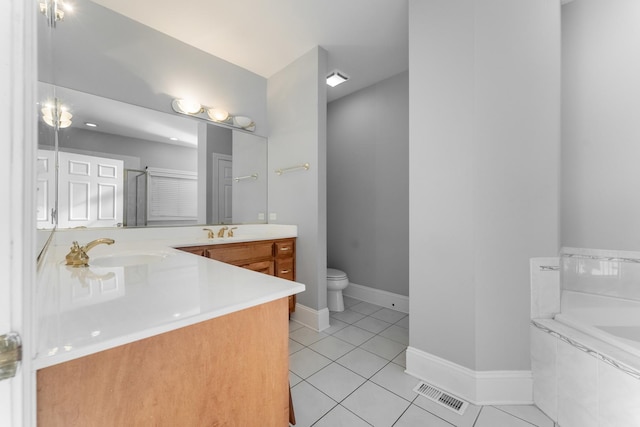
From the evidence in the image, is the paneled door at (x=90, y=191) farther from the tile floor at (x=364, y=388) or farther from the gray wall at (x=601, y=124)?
the gray wall at (x=601, y=124)

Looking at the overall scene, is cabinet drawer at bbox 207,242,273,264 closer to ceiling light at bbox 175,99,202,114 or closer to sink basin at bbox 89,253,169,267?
sink basin at bbox 89,253,169,267

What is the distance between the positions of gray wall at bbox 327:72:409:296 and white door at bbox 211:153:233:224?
1382 mm

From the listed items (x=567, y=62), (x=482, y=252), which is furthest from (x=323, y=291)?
(x=567, y=62)

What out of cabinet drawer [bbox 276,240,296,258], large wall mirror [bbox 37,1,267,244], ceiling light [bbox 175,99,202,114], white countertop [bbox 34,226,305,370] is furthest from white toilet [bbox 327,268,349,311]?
ceiling light [bbox 175,99,202,114]

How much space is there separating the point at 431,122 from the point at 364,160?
1520mm

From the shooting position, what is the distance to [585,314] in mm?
1436

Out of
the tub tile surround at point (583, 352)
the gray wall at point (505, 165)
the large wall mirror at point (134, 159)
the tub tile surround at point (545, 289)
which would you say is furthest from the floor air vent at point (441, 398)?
the large wall mirror at point (134, 159)

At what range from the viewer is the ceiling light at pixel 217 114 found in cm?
245

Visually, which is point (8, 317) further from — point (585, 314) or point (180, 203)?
point (585, 314)

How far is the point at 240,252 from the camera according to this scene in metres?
2.15

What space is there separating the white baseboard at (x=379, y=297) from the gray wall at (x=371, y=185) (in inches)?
2.0

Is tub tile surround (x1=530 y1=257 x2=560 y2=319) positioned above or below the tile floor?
above

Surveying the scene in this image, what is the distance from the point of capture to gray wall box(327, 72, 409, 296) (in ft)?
9.04

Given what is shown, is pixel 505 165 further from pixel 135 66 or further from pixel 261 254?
pixel 135 66
